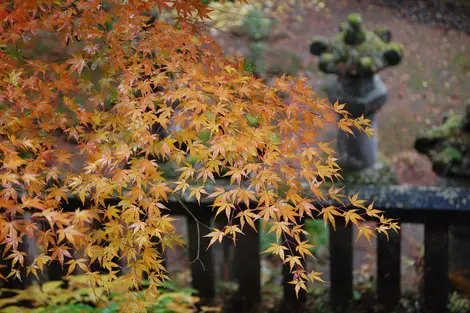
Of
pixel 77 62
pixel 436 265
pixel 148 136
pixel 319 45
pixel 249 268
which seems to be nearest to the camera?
pixel 148 136

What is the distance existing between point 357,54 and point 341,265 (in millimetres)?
2193

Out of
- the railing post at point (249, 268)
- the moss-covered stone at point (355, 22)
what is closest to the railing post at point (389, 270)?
the railing post at point (249, 268)

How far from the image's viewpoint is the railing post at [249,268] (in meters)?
3.48

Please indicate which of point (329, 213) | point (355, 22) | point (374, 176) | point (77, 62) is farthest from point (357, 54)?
point (77, 62)

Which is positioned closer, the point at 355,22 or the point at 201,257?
the point at 201,257

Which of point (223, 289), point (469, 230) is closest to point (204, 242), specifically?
point (223, 289)

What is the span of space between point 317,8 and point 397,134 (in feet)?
13.2

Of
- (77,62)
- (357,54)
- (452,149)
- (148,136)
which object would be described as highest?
(77,62)

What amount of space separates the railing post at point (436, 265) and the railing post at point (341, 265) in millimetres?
444

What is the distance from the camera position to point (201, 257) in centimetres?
354

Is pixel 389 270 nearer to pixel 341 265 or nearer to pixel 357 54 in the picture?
pixel 341 265

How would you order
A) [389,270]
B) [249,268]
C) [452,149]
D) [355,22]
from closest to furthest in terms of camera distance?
[389,270]
[249,268]
[452,149]
[355,22]

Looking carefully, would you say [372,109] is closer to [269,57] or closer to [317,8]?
[269,57]

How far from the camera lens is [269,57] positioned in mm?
10516
